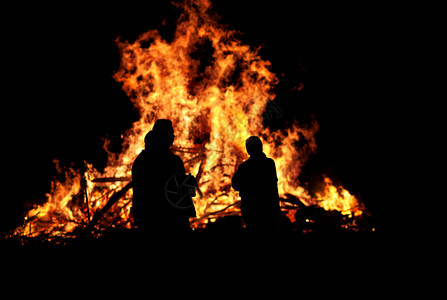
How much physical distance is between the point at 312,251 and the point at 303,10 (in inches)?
247

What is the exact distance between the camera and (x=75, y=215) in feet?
22.5

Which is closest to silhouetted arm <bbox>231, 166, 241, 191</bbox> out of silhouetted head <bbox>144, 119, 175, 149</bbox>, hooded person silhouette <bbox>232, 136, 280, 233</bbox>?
hooded person silhouette <bbox>232, 136, 280, 233</bbox>

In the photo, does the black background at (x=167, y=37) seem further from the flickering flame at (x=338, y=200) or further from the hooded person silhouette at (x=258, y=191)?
the hooded person silhouette at (x=258, y=191)

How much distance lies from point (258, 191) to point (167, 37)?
5992mm

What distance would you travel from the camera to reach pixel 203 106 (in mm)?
7859

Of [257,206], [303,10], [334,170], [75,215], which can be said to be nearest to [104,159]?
[75,215]

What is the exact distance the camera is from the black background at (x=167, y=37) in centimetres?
603

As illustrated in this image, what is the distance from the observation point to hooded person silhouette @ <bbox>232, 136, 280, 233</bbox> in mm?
3869

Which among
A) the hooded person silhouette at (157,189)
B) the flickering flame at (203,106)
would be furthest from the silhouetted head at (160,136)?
the flickering flame at (203,106)

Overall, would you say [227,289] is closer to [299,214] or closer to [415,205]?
[299,214]

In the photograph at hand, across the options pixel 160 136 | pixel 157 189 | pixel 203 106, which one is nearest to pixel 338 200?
pixel 203 106

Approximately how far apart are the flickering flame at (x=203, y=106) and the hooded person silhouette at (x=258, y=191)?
3.02 metres

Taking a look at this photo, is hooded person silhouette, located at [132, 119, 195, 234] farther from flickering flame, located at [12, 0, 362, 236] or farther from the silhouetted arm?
flickering flame, located at [12, 0, 362, 236]

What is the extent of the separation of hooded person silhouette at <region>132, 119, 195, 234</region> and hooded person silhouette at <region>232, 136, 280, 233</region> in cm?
109
